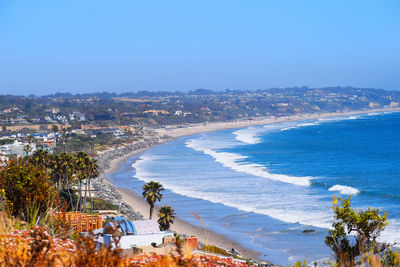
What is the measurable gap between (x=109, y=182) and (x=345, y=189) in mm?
25635

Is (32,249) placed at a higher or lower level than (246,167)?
higher

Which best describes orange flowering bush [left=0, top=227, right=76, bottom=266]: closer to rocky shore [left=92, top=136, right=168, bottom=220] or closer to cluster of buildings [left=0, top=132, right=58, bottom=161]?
rocky shore [left=92, top=136, right=168, bottom=220]

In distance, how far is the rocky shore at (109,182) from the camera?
136 ft

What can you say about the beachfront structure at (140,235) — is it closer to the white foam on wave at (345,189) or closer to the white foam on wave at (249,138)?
the white foam on wave at (345,189)

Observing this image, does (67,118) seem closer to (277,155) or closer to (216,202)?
(277,155)

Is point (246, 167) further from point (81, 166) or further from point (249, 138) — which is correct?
point (249, 138)

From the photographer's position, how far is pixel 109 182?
57562 mm

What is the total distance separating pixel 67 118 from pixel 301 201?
448 feet

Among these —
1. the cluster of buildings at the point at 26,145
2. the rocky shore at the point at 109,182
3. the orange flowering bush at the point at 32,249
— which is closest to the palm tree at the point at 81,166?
the rocky shore at the point at 109,182

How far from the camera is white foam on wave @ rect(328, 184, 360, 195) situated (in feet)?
145

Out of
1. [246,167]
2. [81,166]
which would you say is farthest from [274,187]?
[81,166]

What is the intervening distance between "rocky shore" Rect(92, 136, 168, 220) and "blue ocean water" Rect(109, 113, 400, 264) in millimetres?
2500

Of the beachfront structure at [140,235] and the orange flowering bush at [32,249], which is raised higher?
the orange flowering bush at [32,249]

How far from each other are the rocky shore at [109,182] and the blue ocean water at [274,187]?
8.20 feet
